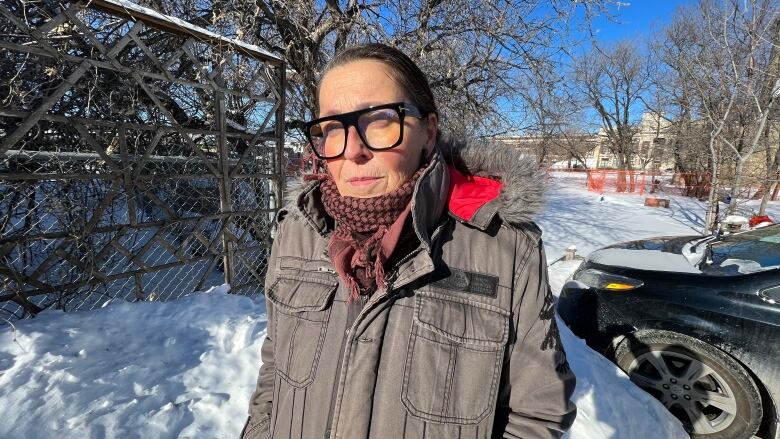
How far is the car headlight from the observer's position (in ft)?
9.71

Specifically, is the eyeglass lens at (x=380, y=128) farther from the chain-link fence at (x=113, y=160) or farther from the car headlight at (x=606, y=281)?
the chain-link fence at (x=113, y=160)

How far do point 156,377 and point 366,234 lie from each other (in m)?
2.47

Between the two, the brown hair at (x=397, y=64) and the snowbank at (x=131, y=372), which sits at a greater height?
the brown hair at (x=397, y=64)

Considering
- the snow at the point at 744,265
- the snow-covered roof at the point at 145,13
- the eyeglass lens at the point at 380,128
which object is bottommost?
the snow at the point at 744,265

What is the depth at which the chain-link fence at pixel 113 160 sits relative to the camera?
317 centimetres

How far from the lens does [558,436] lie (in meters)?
1.07

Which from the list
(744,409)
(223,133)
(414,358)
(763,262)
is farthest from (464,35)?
(414,358)

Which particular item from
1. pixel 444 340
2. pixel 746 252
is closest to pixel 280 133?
pixel 444 340

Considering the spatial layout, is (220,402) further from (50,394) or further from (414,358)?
(414,358)

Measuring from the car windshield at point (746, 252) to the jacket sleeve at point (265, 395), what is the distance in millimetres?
3374

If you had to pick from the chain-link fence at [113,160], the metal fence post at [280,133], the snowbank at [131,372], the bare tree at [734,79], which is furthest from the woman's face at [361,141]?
the bare tree at [734,79]

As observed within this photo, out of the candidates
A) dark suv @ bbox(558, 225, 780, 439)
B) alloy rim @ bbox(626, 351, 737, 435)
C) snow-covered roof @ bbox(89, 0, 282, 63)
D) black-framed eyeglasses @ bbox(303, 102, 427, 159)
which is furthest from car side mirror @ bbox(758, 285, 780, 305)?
snow-covered roof @ bbox(89, 0, 282, 63)

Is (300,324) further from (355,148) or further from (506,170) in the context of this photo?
(506,170)

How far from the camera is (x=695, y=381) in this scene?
105 inches
